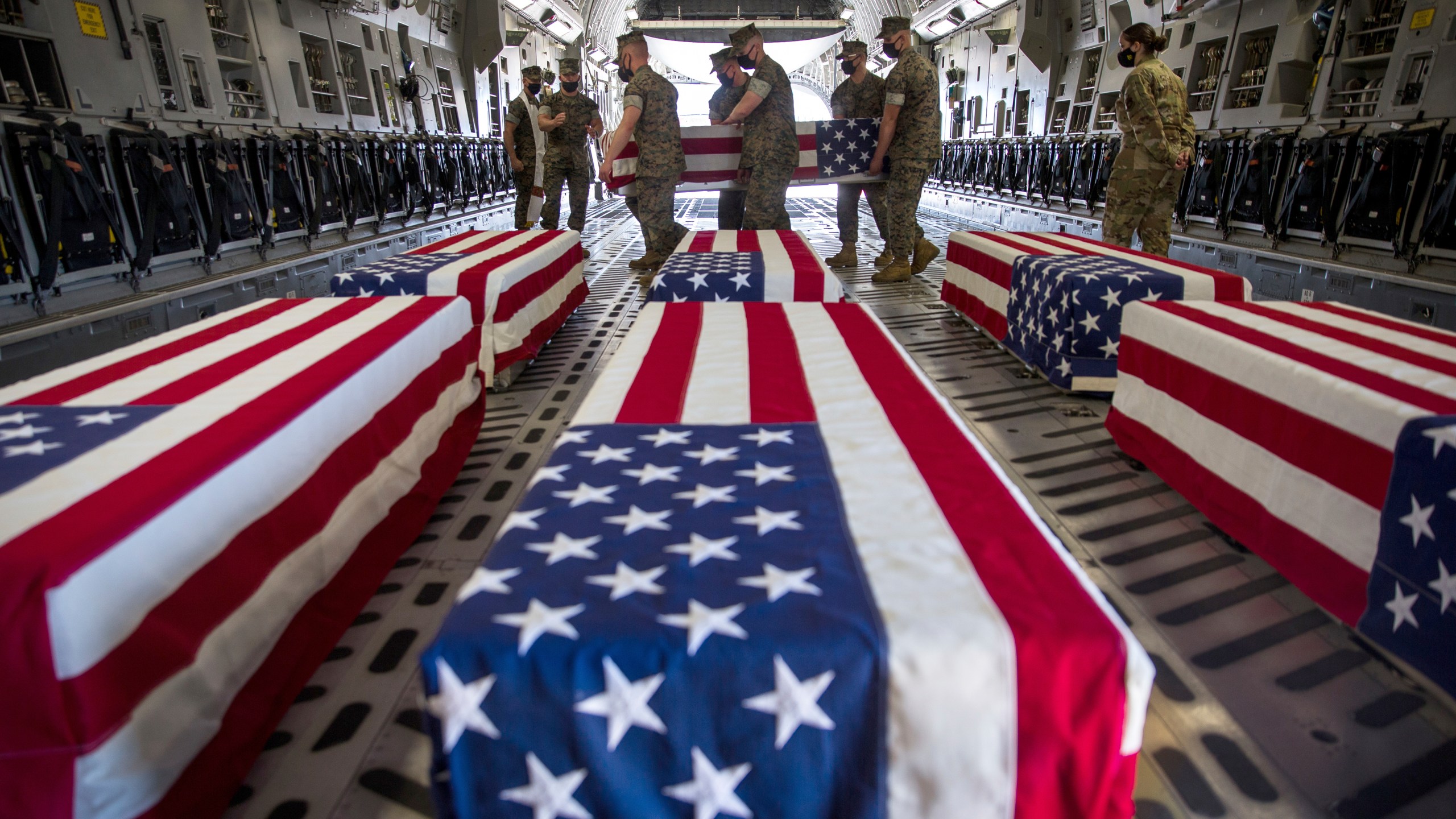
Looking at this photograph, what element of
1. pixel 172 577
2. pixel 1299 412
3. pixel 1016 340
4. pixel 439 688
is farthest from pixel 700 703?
pixel 1016 340

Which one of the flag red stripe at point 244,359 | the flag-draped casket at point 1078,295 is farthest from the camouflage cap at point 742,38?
the flag red stripe at point 244,359

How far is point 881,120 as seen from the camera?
19.1ft

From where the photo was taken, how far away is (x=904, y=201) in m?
5.77

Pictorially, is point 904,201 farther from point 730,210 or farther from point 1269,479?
point 1269,479

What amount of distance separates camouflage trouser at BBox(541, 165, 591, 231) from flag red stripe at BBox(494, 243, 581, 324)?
1726 mm

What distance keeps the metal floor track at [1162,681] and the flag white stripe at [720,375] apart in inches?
30.5

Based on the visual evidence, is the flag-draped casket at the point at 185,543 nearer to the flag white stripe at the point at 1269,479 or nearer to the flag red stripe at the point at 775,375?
the flag red stripe at the point at 775,375

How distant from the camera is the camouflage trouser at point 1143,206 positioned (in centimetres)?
442

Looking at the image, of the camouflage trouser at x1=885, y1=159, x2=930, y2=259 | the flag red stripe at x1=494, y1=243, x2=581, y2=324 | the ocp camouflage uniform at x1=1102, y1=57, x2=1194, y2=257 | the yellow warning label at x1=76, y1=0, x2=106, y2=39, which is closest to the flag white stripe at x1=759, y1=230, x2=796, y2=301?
the flag red stripe at x1=494, y1=243, x2=581, y2=324

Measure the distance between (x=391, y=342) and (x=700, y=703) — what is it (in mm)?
1647

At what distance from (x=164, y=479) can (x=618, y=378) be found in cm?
88

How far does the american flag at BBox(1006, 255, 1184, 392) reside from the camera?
2.88 m

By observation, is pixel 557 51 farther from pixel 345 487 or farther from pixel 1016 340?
pixel 345 487

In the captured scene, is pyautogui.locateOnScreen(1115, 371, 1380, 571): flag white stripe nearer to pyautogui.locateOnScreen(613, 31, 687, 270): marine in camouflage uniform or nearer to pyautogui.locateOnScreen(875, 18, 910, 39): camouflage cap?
pyautogui.locateOnScreen(613, 31, 687, 270): marine in camouflage uniform
